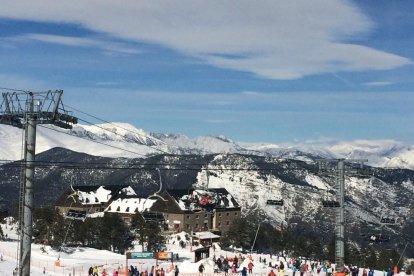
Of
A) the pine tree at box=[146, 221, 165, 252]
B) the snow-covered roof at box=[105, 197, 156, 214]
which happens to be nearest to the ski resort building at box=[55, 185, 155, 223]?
the snow-covered roof at box=[105, 197, 156, 214]

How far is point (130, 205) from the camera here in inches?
6132

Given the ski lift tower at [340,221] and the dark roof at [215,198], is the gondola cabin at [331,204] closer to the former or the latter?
the ski lift tower at [340,221]

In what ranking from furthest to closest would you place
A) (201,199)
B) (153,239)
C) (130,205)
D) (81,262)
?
(130,205), (201,199), (153,239), (81,262)

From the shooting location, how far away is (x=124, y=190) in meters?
166

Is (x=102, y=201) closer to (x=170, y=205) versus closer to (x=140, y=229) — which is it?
(x=170, y=205)

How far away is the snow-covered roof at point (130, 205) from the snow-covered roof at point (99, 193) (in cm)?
589

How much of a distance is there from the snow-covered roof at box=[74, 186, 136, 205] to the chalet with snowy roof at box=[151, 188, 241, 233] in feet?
57.9

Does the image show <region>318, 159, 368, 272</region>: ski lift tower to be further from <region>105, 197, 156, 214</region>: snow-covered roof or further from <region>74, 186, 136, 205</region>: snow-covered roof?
<region>74, 186, 136, 205</region>: snow-covered roof

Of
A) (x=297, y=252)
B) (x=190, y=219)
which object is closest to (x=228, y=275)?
(x=297, y=252)

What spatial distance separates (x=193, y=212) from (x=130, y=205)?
724 inches

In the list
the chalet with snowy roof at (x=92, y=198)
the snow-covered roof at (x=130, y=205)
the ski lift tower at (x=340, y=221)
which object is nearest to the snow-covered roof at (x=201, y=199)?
the snow-covered roof at (x=130, y=205)

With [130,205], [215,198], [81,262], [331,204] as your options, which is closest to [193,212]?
[215,198]

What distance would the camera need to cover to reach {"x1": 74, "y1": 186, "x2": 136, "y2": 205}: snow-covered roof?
16438 cm

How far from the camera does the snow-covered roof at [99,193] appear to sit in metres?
164
